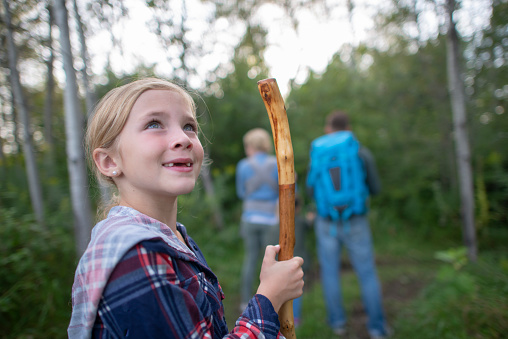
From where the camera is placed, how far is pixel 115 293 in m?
0.83

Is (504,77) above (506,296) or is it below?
above

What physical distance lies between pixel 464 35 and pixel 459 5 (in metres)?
0.73

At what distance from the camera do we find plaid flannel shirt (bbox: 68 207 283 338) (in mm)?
823

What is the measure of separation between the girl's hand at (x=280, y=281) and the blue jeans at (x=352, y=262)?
2.18 m

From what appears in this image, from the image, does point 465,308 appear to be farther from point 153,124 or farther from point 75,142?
point 75,142

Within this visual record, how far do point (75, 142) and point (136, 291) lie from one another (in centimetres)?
186

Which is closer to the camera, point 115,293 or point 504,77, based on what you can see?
point 115,293

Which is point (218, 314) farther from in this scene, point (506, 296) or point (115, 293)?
point (506, 296)

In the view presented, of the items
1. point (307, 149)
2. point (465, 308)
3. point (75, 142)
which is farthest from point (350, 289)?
point (75, 142)

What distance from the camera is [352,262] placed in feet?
10.6

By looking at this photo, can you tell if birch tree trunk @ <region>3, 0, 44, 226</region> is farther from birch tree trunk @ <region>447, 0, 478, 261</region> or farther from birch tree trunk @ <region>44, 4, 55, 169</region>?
birch tree trunk @ <region>447, 0, 478, 261</region>

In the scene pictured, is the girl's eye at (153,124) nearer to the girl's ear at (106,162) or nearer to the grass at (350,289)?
the girl's ear at (106,162)

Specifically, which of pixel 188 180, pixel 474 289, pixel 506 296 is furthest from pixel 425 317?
pixel 188 180

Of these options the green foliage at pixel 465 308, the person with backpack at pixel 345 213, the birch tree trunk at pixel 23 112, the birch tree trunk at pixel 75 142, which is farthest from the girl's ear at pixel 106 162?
the green foliage at pixel 465 308
